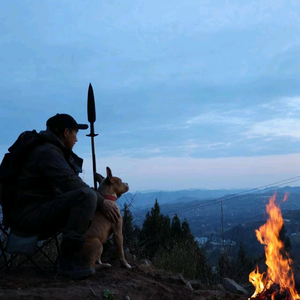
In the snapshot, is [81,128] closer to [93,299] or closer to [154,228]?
[93,299]

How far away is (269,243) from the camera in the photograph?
727 centimetres

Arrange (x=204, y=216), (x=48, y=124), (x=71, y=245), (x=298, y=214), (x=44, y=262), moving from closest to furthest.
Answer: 1. (x=71, y=245)
2. (x=48, y=124)
3. (x=44, y=262)
4. (x=298, y=214)
5. (x=204, y=216)

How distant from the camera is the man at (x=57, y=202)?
16.2 ft

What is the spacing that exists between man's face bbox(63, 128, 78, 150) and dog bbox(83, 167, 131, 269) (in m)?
0.68

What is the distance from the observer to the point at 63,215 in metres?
5.05

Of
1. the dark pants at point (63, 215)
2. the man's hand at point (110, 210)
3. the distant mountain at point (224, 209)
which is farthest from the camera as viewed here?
the distant mountain at point (224, 209)

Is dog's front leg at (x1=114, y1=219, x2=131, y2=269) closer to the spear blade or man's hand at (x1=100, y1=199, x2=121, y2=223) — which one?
man's hand at (x1=100, y1=199, x2=121, y2=223)

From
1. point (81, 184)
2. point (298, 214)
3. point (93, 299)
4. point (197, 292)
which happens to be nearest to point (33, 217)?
point (81, 184)

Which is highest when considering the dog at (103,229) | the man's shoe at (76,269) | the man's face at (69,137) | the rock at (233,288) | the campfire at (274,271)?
the man's face at (69,137)

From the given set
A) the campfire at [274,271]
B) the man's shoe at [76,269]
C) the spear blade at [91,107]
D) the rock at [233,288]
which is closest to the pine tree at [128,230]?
the rock at [233,288]

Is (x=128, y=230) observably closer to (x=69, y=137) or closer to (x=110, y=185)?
(x=110, y=185)

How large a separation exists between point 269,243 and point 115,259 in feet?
10.1

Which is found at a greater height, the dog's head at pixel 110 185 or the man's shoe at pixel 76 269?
the dog's head at pixel 110 185

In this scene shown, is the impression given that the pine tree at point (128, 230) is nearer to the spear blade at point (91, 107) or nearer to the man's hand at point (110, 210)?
the spear blade at point (91, 107)
